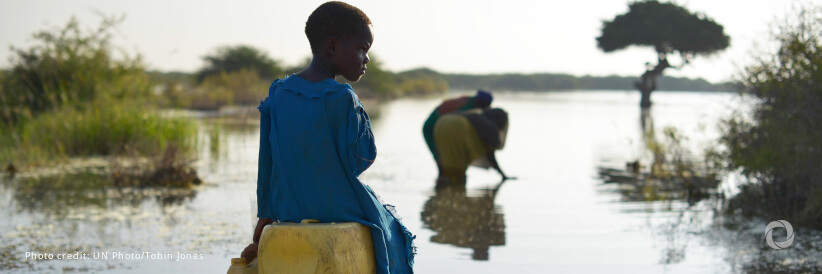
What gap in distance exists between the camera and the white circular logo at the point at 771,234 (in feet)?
20.9

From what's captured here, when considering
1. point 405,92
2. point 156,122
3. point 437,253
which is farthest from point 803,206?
point 405,92

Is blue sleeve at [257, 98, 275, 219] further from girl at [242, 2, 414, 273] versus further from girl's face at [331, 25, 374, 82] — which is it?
girl's face at [331, 25, 374, 82]

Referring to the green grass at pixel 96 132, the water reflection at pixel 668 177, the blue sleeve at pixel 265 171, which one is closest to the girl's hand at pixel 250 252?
the blue sleeve at pixel 265 171

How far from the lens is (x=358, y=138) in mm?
2992

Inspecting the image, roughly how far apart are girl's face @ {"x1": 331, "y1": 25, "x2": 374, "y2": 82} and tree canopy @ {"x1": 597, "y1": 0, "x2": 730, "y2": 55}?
42553mm

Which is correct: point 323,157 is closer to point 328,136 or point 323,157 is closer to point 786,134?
point 328,136

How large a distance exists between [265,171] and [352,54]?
55 cm

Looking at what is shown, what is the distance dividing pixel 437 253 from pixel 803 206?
315cm

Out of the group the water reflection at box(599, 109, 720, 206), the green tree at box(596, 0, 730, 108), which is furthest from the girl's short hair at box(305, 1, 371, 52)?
the green tree at box(596, 0, 730, 108)


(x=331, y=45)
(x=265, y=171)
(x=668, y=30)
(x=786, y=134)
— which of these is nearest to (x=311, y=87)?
(x=331, y=45)

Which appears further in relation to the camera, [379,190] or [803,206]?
[379,190]

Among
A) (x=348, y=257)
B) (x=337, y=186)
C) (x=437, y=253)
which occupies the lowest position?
(x=437, y=253)

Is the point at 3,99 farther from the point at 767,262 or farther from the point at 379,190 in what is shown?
the point at 767,262

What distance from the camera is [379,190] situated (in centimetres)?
976
